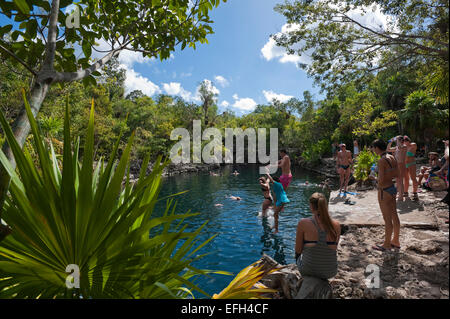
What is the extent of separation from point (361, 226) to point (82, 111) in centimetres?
2144

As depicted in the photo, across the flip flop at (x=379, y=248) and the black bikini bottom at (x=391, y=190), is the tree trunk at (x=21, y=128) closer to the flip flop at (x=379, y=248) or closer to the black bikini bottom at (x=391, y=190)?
the black bikini bottom at (x=391, y=190)

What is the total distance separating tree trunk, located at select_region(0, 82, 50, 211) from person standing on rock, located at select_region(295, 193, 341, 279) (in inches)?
110

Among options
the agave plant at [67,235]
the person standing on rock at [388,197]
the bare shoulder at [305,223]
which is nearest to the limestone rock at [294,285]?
the bare shoulder at [305,223]

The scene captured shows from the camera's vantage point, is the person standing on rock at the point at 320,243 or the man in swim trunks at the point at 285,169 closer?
the person standing on rock at the point at 320,243

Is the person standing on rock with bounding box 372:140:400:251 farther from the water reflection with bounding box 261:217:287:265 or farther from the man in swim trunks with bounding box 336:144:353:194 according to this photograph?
the man in swim trunks with bounding box 336:144:353:194

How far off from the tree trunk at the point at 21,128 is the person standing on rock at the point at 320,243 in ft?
9.13

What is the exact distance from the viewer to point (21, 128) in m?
1.28

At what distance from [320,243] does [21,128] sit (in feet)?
9.93

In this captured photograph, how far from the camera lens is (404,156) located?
6.09 metres

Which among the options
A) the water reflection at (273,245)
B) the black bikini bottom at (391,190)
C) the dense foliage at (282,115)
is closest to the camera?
the black bikini bottom at (391,190)

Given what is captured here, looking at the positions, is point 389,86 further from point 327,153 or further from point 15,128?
point 15,128

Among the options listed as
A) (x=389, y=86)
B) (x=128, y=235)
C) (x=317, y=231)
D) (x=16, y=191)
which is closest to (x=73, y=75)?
(x=16, y=191)

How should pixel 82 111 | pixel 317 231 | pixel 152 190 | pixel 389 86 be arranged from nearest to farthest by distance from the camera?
pixel 152 190 < pixel 317 231 < pixel 82 111 < pixel 389 86

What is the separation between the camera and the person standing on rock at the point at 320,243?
2.67 m
